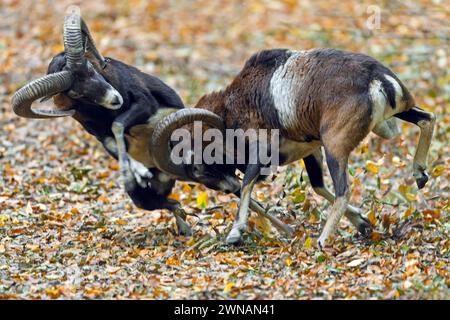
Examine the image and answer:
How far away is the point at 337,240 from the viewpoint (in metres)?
8.92

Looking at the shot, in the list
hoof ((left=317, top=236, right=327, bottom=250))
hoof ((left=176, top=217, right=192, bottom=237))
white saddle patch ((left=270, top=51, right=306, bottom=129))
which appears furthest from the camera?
hoof ((left=176, top=217, right=192, bottom=237))

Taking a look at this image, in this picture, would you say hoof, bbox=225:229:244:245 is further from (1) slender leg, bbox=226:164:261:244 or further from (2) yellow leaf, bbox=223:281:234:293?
(2) yellow leaf, bbox=223:281:234:293

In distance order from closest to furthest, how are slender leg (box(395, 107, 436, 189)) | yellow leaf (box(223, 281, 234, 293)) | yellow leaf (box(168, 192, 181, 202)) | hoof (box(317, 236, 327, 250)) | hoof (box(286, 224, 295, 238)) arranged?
yellow leaf (box(223, 281, 234, 293))
hoof (box(317, 236, 327, 250))
slender leg (box(395, 107, 436, 189))
hoof (box(286, 224, 295, 238))
yellow leaf (box(168, 192, 181, 202))

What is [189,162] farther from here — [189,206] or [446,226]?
[446,226]

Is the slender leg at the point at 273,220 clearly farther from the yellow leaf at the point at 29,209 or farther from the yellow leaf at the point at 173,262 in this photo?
the yellow leaf at the point at 29,209

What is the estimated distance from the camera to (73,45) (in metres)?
8.99

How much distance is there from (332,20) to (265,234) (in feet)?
34.2

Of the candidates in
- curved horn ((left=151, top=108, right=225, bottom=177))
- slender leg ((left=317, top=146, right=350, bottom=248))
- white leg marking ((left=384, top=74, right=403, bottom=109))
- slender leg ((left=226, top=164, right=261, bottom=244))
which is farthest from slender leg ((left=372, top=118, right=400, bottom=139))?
curved horn ((left=151, top=108, right=225, bottom=177))

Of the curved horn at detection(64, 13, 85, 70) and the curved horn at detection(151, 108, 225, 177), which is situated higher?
the curved horn at detection(64, 13, 85, 70)

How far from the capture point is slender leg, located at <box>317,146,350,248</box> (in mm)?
8328

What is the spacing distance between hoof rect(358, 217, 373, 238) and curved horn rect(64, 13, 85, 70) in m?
3.33

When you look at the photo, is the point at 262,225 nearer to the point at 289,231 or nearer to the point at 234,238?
the point at 289,231

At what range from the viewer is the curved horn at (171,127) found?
9145mm

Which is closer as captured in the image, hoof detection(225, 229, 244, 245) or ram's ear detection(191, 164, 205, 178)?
hoof detection(225, 229, 244, 245)
